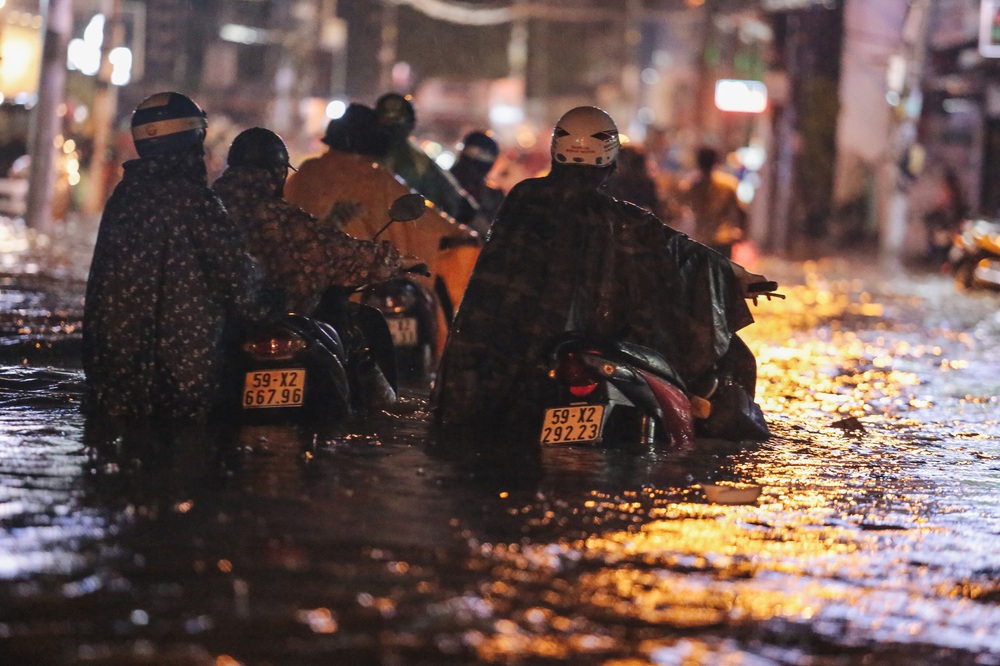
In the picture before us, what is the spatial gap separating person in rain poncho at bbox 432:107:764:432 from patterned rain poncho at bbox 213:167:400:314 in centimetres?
54

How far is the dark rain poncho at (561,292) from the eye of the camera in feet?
27.1

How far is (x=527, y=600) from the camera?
519 centimetres

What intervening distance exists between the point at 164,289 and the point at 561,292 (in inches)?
75.7

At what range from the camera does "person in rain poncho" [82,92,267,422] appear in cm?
788

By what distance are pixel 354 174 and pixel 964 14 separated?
26840 millimetres

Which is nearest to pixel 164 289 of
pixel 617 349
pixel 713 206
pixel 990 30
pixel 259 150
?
pixel 259 150

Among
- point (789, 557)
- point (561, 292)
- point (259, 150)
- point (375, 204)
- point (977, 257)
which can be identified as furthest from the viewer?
point (977, 257)

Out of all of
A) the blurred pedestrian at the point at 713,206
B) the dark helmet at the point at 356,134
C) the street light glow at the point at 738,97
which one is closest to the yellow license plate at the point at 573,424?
the dark helmet at the point at 356,134

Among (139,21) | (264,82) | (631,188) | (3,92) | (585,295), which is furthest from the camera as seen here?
(264,82)

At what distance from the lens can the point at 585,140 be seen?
8.44 meters

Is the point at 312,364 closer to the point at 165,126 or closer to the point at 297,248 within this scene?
the point at 297,248

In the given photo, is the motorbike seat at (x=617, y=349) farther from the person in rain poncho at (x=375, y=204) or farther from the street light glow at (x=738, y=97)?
the street light glow at (x=738, y=97)

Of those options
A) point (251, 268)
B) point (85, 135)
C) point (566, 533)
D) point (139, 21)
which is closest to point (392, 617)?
point (566, 533)

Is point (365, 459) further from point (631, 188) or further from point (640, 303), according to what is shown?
point (631, 188)
